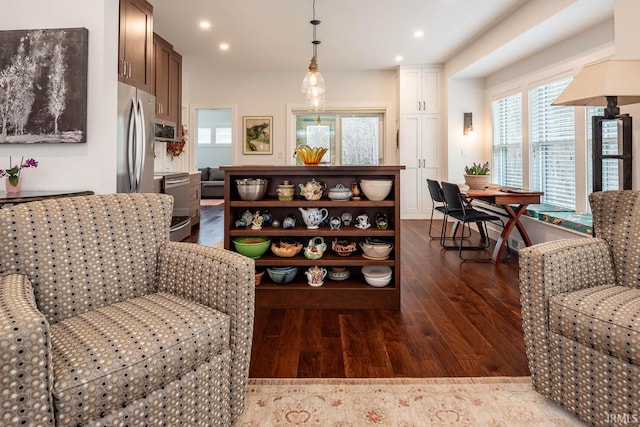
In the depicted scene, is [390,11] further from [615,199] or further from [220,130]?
[220,130]

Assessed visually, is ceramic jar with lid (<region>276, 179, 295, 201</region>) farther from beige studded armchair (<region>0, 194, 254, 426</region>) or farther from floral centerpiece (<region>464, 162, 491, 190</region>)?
floral centerpiece (<region>464, 162, 491, 190</region>)

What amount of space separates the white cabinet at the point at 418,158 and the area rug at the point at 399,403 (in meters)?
5.24

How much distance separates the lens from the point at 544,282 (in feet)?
5.03

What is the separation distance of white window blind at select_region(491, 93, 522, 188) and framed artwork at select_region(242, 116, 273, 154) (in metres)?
3.95

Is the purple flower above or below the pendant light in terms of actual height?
below

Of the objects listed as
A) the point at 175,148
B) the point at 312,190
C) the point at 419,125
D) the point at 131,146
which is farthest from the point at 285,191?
the point at 419,125

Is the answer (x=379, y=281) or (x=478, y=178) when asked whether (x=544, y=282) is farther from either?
(x=478, y=178)

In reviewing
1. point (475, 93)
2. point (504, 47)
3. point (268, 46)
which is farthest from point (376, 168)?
point (475, 93)

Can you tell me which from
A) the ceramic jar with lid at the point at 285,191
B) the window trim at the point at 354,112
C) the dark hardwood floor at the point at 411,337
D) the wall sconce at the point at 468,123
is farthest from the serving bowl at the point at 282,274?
the wall sconce at the point at 468,123

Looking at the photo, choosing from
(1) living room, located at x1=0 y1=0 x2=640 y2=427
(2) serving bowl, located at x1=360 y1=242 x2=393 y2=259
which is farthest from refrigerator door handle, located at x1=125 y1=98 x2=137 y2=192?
(2) serving bowl, located at x1=360 y1=242 x2=393 y2=259

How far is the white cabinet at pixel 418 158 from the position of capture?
265 inches

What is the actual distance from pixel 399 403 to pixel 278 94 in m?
6.47

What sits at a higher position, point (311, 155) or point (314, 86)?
point (314, 86)

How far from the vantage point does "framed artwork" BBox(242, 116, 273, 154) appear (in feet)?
23.6
